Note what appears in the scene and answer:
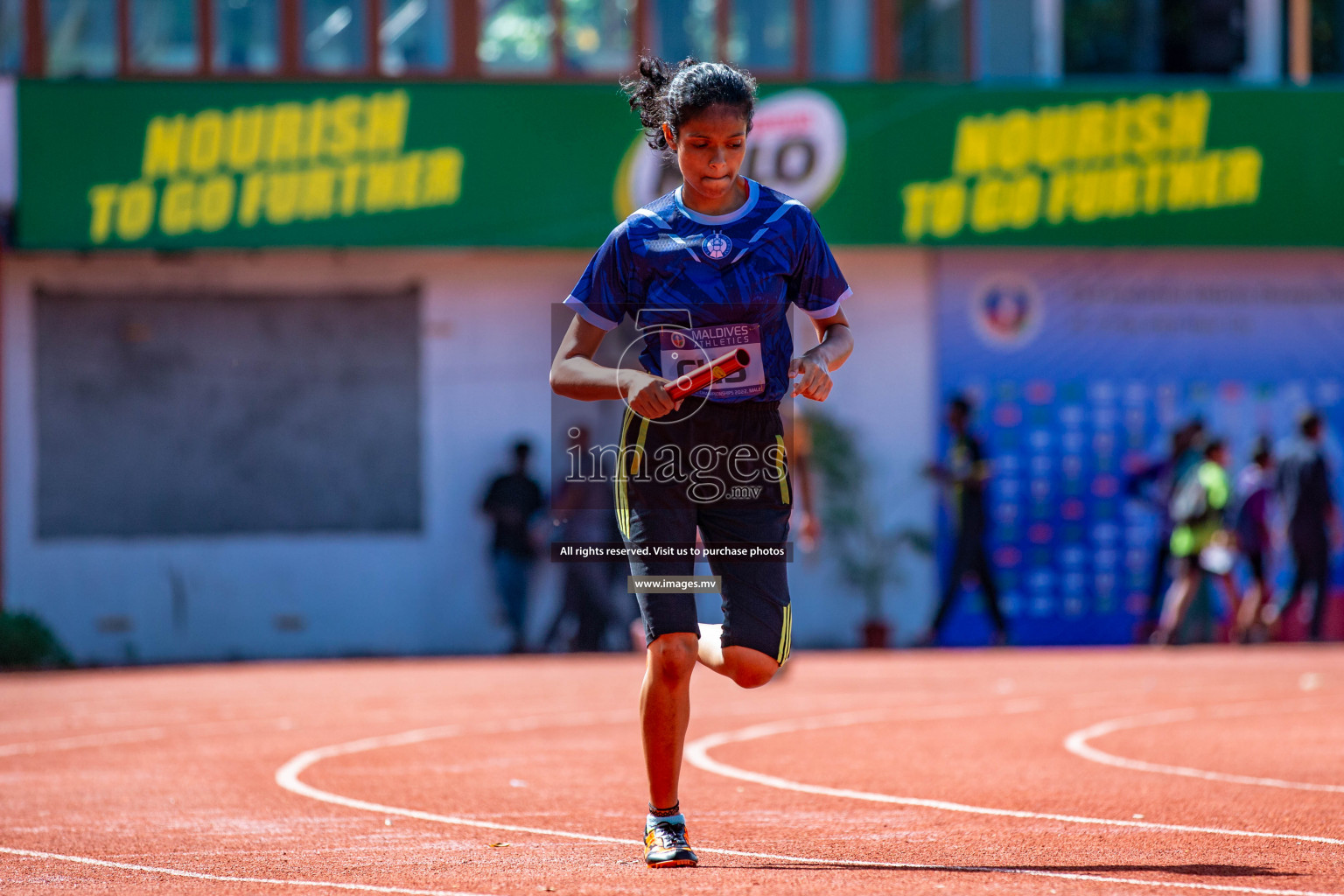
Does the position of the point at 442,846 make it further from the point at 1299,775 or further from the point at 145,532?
the point at 145,532

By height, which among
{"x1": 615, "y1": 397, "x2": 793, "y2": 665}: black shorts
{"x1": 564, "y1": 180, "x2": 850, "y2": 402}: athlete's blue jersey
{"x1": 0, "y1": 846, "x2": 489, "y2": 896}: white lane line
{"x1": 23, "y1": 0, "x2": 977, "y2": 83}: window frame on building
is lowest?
{"x1": 0, "y1": 846, "x2": 489, "y2": 896}: white lane line

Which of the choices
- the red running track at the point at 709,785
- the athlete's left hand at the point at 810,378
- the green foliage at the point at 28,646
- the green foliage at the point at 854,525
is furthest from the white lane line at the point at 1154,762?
the green foliage at the point at 28,646

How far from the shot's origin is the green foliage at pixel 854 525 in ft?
64.0

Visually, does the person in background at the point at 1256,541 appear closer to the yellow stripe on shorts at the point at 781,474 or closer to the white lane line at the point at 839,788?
the white lane line at the point at 839,788

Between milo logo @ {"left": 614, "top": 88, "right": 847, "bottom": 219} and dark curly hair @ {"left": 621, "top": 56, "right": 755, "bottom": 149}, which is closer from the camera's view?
A: dark curly hair @ {"left": 621, "top": 56, "right": 755, "bottom": 149}

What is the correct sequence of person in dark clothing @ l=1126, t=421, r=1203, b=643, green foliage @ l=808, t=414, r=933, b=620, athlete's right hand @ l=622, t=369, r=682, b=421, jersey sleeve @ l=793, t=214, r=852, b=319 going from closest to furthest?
athlete's right hand @ l=622, t=369, r=682, b=421
jersey sleeve @ l=793, t=214, r=852, b=319
person in dark clothing @ l=1126, t=421, r=1203, b=643
green foliage @ l=808, t=414, r=933, b=620

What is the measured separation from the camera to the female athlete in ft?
18.5

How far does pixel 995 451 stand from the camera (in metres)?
19.9

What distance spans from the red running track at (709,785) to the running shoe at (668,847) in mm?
78

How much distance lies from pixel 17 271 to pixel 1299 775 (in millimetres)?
14118

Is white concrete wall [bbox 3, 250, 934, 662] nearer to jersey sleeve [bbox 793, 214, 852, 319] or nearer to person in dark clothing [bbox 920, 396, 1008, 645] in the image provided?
person in dark clothing [bbox 920, 396, 1008, 645]

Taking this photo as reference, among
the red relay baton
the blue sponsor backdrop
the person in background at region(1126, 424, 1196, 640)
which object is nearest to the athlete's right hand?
the red relay baton

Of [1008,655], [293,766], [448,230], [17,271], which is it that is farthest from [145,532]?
[293,766]

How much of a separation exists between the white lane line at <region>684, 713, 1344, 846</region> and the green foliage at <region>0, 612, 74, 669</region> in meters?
8.63
